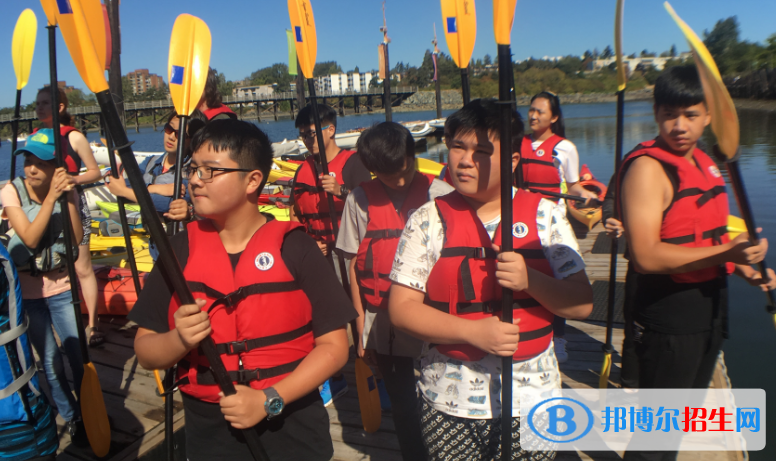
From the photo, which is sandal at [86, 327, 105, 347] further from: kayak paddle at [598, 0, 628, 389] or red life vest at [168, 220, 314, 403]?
kayak paddle at [598, 0, 628, 389]

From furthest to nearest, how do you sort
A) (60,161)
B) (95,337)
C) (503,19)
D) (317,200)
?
(95,337), (317,200), (60,161), (503,19)

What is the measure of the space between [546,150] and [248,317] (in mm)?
3688

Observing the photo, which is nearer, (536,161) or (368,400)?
(368,400)

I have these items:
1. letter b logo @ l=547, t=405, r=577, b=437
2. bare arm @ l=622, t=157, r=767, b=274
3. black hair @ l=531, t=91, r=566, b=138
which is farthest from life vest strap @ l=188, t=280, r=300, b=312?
black hair @ l=531, t=91, r=566, b=138

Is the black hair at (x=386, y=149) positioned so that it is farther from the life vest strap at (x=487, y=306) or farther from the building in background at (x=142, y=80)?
the building in background at (x=142, y=80)

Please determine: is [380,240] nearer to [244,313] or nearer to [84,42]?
[244,313]

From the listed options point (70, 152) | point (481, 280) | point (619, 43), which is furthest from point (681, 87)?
point (70, 152)

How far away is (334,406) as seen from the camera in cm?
309

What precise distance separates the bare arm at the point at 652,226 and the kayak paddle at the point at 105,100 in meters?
1.50

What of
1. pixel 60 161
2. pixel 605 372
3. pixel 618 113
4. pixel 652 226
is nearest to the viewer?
pixel 652 226

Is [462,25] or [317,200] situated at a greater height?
[462,25]

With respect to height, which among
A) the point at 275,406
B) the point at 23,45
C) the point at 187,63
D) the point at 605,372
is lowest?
the point at 605,372

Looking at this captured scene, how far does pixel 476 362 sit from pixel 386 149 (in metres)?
1.17

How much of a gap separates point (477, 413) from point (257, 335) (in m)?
0.73
